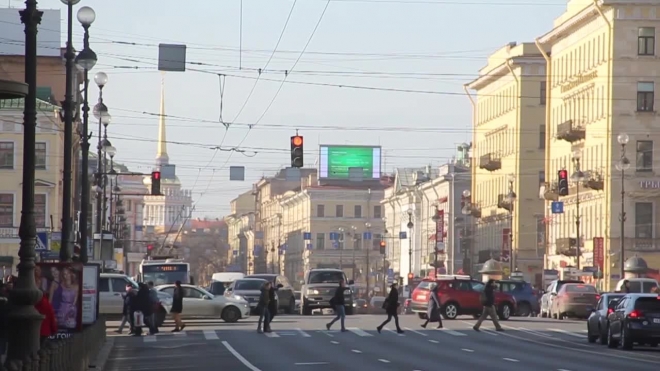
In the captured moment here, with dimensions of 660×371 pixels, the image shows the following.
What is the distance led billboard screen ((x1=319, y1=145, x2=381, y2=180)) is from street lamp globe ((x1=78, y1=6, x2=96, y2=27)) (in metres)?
101

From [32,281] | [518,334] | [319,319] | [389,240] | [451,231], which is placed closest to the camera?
[32,281]

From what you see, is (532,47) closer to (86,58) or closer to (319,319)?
(319,319)

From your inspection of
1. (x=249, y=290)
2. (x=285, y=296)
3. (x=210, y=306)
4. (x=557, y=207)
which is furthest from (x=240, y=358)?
Answer: (x=557, y=207)

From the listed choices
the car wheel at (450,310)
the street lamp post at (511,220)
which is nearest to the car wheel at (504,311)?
the car wheel at (450,310)

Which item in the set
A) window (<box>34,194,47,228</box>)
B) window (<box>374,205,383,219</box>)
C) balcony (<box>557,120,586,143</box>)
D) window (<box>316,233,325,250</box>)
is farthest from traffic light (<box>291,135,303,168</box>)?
window (<box>374,205,383,219</box>)

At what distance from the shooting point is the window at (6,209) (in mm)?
91000

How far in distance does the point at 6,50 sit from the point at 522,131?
36728 mm

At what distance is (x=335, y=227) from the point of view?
180 meters

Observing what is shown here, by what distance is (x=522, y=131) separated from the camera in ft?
368

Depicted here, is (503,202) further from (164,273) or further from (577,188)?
(164,273)

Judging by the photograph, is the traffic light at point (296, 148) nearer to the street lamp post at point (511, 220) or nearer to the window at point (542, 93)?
the street lamp post at point (511, 220)

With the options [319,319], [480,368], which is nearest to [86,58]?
[480,368]

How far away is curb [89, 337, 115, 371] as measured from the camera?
28767mm

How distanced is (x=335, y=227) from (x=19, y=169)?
90058mm
